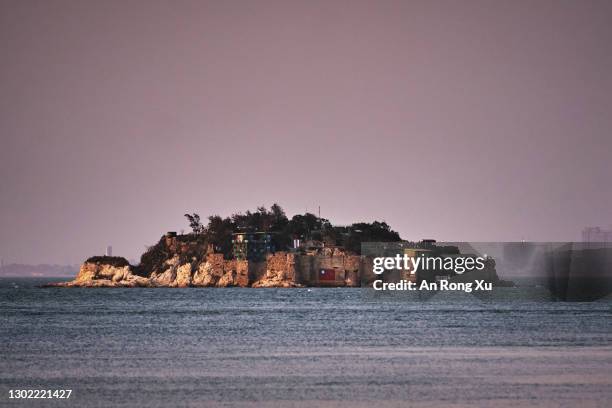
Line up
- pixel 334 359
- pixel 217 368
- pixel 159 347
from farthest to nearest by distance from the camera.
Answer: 1. pixel 159 347
2. pixel 334 359
3. pixel 217 368

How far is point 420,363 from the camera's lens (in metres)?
53.7

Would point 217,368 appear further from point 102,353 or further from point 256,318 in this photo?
point 256,318

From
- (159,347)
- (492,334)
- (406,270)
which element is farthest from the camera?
(406,270)

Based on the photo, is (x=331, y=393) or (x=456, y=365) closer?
(x=331, y=393)

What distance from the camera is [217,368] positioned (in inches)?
2005

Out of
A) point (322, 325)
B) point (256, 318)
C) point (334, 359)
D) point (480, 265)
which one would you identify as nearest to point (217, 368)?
point (334, 359)

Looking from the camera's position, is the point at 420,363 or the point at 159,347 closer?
the point at 420,363

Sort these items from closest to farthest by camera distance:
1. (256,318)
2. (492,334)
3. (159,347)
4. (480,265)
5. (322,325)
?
1. (159,347)
2. (492,334)
3. (322,325)
4. (256,318)
5. (480,265)

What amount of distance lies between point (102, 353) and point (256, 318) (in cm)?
4252

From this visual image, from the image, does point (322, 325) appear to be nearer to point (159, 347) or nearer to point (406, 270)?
point (159, 347)

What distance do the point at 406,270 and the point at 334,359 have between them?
14455cm

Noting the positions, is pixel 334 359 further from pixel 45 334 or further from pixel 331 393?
pixel 45 334

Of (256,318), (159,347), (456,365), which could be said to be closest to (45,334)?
(159,347)

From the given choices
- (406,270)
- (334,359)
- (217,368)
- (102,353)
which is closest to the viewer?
(217,368)
